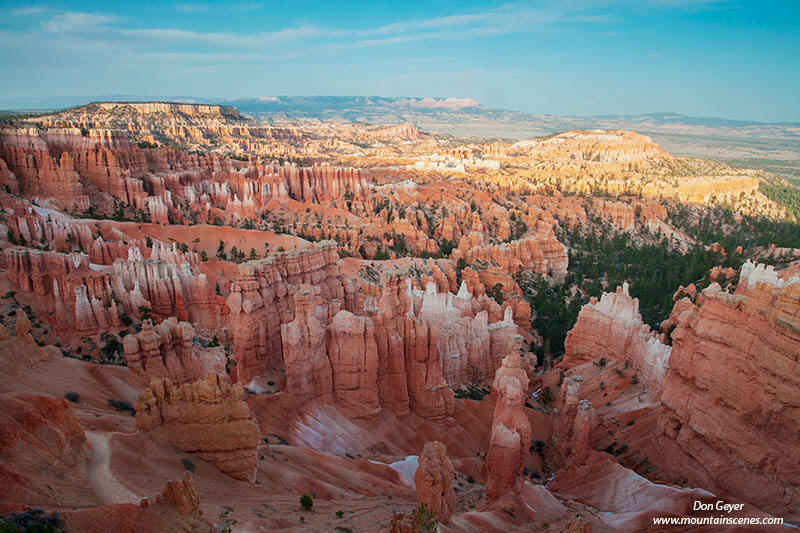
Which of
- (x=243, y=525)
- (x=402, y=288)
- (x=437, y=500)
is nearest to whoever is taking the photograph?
(x=243, y=525)

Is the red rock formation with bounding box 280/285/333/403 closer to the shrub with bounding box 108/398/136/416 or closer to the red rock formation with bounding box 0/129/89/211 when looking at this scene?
the shrub with bounding box 108/398/136/416

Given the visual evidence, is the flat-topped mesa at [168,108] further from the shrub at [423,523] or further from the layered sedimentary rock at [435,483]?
the shrub at [423,523]

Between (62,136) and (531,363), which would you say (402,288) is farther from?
(62,136)

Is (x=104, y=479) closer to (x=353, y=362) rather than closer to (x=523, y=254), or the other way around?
(x=353, y=362)

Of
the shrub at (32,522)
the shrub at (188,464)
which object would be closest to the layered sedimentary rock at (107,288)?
the shrub at (188,464)

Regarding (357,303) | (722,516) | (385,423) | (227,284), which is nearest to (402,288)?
(357,303)

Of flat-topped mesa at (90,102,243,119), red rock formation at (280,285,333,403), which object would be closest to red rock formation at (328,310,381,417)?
red rock formation at (280,285,333,403)
